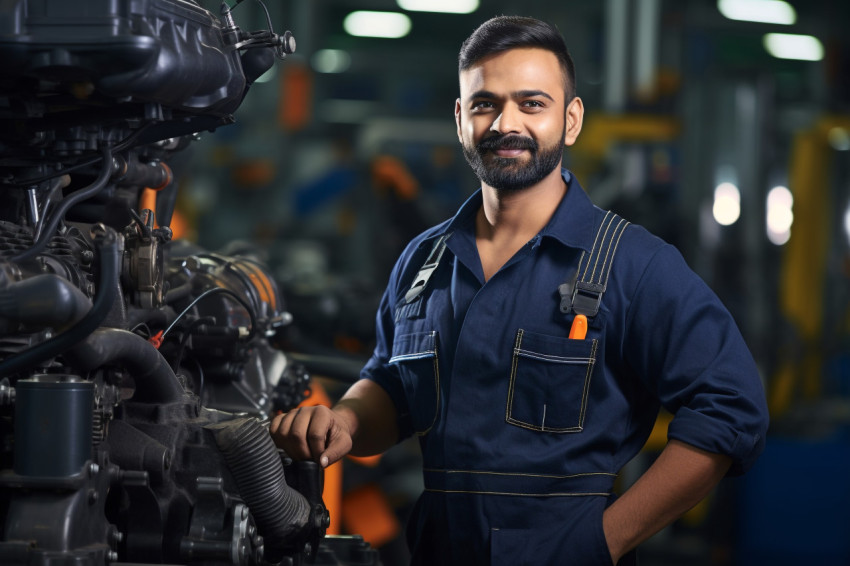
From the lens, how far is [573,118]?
1.96 meters

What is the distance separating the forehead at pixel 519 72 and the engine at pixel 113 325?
1.16 feet

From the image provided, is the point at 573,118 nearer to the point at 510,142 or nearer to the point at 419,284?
the point at 510,142

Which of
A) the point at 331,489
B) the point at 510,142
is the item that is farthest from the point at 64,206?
the point at 331,489

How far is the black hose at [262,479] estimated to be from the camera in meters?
1.68

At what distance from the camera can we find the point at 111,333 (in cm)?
164

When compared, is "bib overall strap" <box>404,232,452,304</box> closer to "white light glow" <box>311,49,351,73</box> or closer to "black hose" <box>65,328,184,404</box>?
"black hose" <box>65,328,184,404</box>

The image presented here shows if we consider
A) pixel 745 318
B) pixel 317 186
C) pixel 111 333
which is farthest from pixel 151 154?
pixel 317 186

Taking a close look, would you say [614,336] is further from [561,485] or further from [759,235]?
[759,235]

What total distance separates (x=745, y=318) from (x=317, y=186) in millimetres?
3839

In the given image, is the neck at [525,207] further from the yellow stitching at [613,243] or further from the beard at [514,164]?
the yellow stitching at [613,243]

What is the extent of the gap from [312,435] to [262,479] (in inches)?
6.4

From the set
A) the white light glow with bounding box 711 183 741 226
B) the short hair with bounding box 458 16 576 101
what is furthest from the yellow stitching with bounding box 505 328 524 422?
the white light glow with bounding box 711 183 741 226

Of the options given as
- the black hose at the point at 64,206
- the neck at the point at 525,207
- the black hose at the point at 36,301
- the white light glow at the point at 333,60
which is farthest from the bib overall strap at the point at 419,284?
the white light glow at the point at 333,60

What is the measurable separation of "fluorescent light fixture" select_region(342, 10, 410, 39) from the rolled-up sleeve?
487 inches
